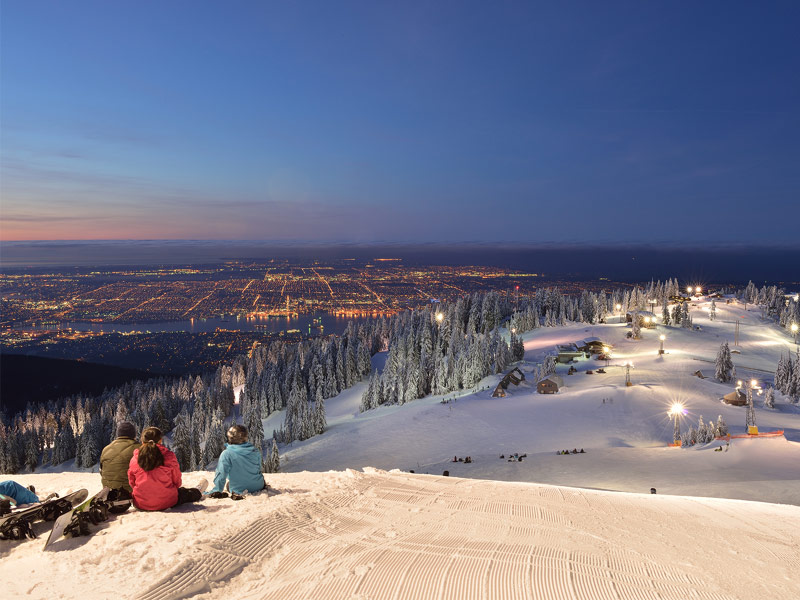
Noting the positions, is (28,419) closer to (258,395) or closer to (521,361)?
(258,395)

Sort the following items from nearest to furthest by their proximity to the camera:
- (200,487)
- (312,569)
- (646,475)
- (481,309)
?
(312,569) → (200,487) → (646,475) → (481,309)

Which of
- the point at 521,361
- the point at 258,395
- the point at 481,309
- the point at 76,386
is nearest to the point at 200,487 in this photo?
the point at 521,361

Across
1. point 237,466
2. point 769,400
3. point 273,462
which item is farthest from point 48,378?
point 769,400

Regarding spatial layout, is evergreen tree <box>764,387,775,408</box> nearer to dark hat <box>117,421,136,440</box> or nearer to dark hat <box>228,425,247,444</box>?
dark hat <box>228,425,247,444</box>

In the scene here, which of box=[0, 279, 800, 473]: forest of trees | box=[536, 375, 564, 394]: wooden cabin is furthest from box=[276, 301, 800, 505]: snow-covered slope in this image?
box=[0, 279, 800, 473]: forest of trees

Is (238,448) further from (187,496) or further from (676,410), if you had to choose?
(676,410)

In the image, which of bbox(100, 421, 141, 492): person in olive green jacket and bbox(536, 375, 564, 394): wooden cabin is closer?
bbox(100, 421, 141, 492): person in olive green jacket
